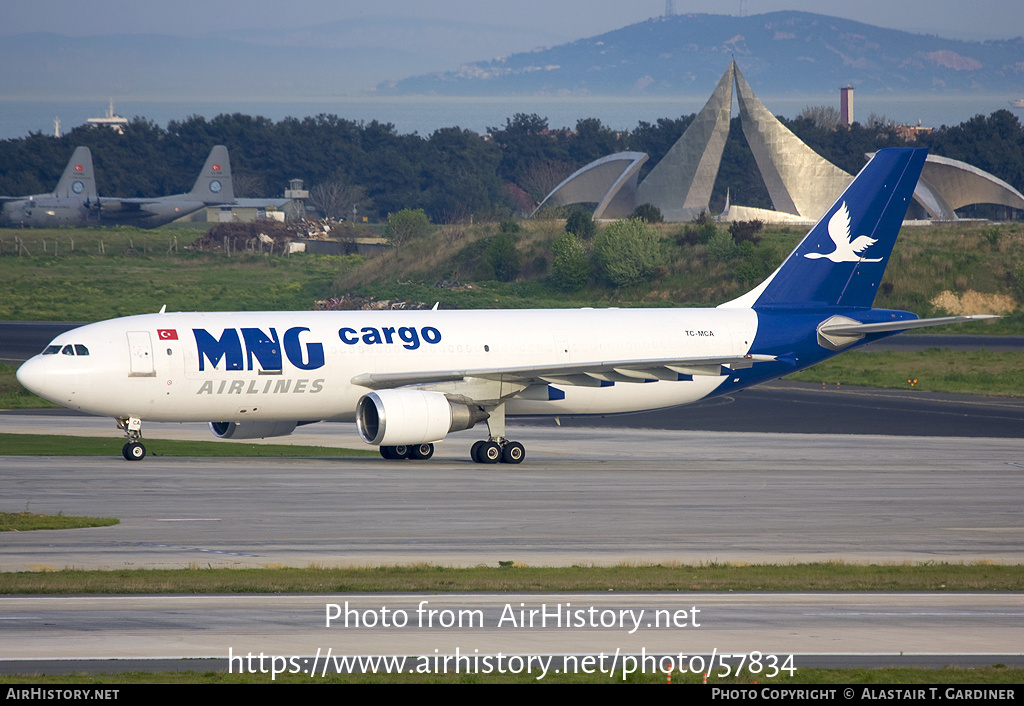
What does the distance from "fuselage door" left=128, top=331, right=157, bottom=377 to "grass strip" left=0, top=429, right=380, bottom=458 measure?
418cm

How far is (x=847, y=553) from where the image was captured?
2242 centimetres

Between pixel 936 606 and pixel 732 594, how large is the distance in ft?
9.45

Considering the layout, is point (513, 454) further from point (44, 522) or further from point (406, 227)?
point (406, 227)

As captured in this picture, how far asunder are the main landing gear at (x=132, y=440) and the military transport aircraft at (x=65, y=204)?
452ft

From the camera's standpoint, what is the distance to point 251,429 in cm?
3716

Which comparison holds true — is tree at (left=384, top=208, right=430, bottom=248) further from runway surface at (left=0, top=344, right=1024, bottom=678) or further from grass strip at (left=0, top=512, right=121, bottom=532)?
grass strip at (left=0, top=512, right=121, bottom=532)

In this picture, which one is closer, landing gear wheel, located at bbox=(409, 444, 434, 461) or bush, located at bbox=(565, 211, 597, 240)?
landing gear wheel, located at bbox=(409, 444, 434, 461)

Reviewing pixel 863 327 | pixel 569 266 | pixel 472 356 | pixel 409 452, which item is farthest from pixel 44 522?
pixel 569 266

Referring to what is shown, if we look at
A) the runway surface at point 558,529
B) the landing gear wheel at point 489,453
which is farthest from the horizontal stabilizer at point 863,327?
the landing gear wheel at point 489,453

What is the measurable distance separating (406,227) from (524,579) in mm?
114065

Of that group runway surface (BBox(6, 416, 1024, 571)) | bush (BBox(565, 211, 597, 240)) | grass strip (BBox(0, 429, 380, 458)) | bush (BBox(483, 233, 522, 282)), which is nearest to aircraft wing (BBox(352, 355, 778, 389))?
runway surface (BBox(6, 416, 1024, 571))

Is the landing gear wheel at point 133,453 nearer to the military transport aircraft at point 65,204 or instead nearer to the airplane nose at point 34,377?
the airplane nose at point 34,377

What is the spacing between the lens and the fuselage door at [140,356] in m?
34.2

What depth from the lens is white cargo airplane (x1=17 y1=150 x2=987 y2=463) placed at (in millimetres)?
34406
